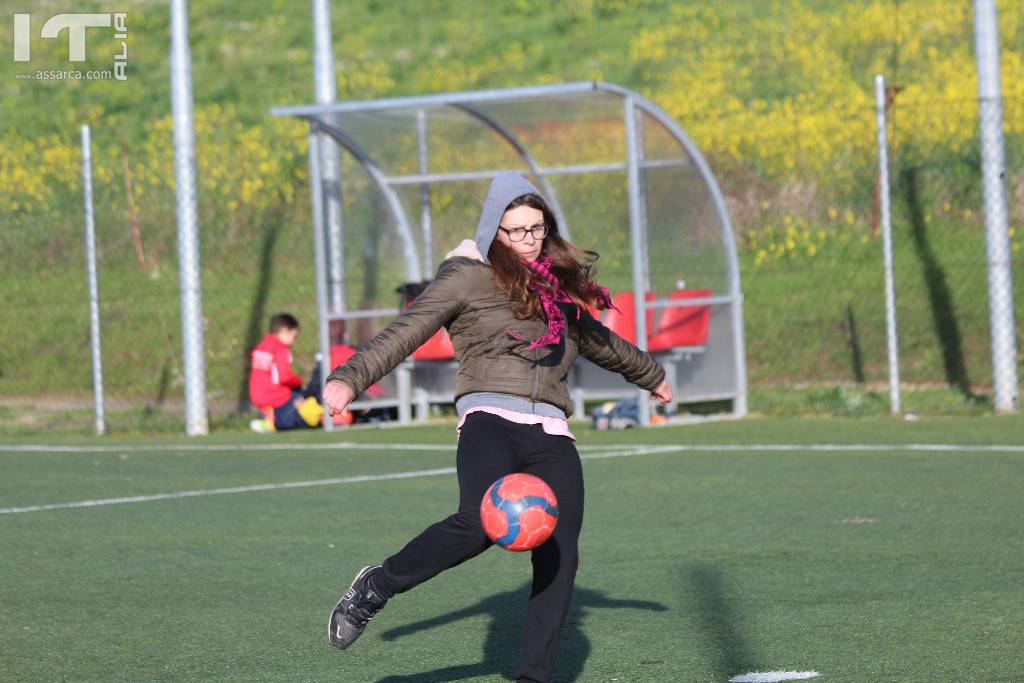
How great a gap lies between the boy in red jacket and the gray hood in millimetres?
10048

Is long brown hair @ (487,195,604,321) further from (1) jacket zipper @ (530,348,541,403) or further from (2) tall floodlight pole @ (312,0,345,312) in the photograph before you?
(2) tall floodlight pole @ (312,0,345,312)

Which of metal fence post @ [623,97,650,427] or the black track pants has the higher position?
metal fence post @ [623,97,650,427]

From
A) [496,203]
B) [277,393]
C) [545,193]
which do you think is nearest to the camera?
[496,203]

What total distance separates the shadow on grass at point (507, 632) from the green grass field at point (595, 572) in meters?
0.02

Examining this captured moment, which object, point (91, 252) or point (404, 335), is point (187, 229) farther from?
point (404, 335)

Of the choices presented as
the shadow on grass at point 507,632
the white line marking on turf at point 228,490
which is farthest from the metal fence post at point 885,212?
the shadow on grass at point 507,632

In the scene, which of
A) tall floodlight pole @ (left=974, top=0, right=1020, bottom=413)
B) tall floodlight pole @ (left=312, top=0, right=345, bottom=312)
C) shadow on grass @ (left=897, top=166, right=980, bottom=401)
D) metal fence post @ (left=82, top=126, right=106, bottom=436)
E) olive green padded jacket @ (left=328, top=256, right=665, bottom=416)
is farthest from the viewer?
shadow on grass @ (left=897, top=166, right=980, bottom=401)

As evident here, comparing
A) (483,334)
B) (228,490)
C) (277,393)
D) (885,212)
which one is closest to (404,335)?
(483,334)

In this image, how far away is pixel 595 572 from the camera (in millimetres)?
7254

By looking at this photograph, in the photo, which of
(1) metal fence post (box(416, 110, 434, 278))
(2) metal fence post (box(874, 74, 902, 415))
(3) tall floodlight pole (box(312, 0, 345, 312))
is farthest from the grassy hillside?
(2) metal fence post (box(874, 74, 902, 415))

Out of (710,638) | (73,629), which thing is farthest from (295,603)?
(710,638)

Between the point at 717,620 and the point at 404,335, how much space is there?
6.06 ft

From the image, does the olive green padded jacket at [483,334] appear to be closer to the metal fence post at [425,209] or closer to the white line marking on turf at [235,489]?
the white line marking on turf at [235,489]

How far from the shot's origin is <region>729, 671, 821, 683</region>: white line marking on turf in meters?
5.18
